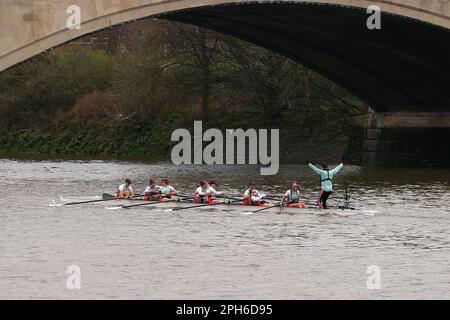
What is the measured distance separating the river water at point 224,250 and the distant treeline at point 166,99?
23.5m

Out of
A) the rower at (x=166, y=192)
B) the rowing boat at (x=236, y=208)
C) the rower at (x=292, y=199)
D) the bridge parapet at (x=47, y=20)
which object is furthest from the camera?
the rower at (x=166, y=192)

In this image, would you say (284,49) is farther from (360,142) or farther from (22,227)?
(22,227)

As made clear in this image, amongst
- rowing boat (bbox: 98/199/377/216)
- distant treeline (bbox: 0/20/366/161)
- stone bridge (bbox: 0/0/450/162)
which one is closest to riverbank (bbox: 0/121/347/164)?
distant treeline (bbox: 0/20/366/161)

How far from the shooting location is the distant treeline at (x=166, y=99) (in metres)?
66.9

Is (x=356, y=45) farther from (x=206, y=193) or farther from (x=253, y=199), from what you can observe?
(x=253, y=199)

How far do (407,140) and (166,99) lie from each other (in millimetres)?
16742

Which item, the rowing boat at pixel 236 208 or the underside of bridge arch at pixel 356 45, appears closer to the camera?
the rowing boat at pixel 236 208

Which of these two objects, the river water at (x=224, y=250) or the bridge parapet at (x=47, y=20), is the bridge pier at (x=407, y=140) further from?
the bridge parapet at (x=47, y=20)

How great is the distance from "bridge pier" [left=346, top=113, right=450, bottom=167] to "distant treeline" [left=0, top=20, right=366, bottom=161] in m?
6.35

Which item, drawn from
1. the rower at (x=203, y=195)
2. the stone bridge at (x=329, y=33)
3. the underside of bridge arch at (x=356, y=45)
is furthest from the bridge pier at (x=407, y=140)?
the rower at (x=203, y=195)

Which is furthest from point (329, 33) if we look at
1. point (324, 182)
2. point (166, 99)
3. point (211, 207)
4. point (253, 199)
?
point (166, 99)

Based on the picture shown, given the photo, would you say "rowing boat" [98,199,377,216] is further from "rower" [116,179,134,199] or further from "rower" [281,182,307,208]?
"rower" [116,179,134,199]

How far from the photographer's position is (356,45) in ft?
169

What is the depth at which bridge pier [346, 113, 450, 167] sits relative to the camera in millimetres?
58000
